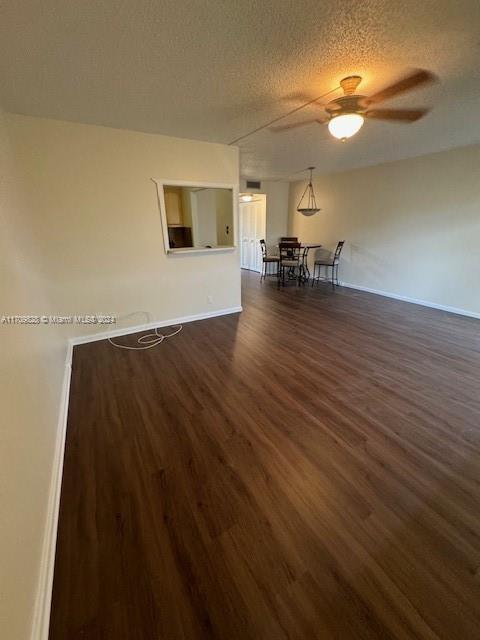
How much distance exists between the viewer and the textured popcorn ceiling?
1.40 m

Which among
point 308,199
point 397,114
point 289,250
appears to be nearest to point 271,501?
point 397,114

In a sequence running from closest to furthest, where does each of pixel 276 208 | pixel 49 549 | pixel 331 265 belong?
pixel 49 549, pixel 331 265, pixel 276 208

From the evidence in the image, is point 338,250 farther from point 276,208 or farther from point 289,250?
point 276,208

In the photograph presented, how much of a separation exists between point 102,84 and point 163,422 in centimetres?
269

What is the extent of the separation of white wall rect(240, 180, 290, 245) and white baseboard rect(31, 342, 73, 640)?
6.72m

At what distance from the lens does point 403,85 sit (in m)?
2.16

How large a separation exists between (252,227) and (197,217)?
4384 mm

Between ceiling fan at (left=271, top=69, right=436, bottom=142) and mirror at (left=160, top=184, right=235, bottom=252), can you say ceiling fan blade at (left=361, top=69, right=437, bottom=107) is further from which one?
mirror at (left=160, top=184, right=235, bottom=252)

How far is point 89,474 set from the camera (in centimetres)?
163

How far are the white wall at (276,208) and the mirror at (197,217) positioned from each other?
10.9 ft

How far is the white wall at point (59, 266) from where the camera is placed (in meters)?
1.07

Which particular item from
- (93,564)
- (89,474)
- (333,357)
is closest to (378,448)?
(333,357)

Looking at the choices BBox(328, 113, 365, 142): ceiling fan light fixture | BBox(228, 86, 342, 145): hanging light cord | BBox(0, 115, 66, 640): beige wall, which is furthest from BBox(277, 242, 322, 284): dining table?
BBox(0, 115, 66, 640): beige wall

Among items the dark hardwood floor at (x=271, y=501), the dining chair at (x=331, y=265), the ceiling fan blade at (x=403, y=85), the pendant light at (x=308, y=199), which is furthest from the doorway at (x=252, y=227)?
the dark hardwood floor at (x=271, y=501)
